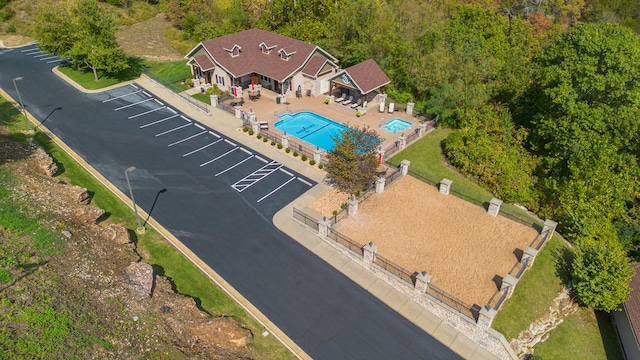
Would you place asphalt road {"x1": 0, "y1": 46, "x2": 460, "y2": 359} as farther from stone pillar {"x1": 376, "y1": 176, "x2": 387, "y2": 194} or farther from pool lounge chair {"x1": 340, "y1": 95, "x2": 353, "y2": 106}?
pool lounge chair {"x1": 340, "y1": 95, "x2": 353, "y2": 106}

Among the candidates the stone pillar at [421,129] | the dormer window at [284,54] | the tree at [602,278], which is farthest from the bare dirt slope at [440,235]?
the dormer window at [284,54]

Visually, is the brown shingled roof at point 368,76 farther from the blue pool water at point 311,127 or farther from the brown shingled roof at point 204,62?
the brown shingled roof at point 204,62

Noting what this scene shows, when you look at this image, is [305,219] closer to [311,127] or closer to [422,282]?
[422,282]

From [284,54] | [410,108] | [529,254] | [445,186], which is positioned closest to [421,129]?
[410,108]

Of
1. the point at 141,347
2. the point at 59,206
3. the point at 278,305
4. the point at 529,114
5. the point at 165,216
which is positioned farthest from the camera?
the point at 529,114

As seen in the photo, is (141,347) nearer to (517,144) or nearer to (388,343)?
(388,343)

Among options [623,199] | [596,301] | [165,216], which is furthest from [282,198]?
[623,199]
